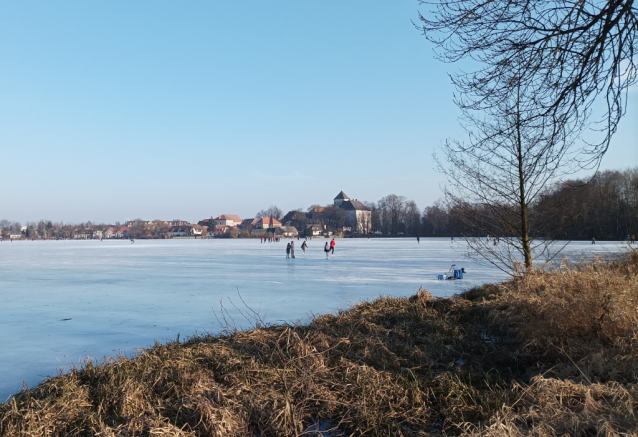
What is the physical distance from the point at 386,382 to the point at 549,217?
751 centimetres

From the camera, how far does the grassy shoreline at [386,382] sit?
309cm

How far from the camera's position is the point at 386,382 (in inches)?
153

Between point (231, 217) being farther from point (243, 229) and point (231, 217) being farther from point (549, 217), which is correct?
point (549, 217)

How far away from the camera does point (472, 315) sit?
6.91 m

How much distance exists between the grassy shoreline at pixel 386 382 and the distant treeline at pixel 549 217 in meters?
2.47

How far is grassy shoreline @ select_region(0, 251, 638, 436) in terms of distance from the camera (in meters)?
3.09

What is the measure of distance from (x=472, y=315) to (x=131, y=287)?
10.7 metres

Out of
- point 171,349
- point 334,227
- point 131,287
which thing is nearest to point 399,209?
point 334,227

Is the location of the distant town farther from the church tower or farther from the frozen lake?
the frozen lake

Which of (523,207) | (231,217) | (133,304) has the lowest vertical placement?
(133,304)

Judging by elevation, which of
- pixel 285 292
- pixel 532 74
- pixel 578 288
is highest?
pixel 532 74

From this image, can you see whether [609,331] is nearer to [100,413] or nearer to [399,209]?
[100,413]

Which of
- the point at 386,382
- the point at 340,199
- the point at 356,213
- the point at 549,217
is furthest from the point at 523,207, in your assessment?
the point at 340,199

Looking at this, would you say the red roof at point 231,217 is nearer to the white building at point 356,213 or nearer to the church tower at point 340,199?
the white building at point 356,213
